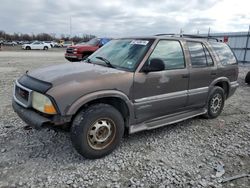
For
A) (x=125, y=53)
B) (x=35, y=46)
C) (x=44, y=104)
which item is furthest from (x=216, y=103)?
(x=35, y=46)

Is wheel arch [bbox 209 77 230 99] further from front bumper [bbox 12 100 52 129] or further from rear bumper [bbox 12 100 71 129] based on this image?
front bumper [bbox 12 100 52 129]

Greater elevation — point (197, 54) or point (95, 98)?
point (197, 54)

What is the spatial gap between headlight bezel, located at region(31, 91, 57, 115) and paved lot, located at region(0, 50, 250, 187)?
79 centimetres

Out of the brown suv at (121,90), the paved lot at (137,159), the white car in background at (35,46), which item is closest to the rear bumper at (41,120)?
the brown suv at (121,90)

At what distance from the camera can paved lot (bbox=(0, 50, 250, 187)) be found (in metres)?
3.02

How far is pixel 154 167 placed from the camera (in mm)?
3326

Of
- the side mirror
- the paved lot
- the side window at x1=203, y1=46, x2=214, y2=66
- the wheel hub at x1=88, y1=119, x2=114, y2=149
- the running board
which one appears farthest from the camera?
the side window at x1=203, y1=46, x2=214, y2=66

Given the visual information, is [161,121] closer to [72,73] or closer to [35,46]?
[72,73]

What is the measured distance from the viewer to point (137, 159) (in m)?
3.53

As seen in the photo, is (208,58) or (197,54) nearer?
(197,54)

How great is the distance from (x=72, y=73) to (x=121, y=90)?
29.3 inches

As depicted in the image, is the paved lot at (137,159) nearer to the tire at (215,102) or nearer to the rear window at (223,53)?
the tire at (215,102)

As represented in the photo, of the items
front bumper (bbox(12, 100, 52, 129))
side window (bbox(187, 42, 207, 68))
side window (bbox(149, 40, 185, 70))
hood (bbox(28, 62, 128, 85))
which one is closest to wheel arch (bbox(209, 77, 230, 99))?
side window (bbox(187, 42, 207, 68))

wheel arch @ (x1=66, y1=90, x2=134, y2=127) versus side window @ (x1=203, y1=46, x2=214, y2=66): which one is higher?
side window @ (x1=203, y1=46, x2=214, y2=66)
